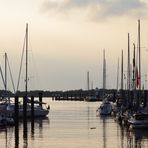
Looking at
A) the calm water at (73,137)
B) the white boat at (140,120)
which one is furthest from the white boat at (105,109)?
the white boat at (140,120)

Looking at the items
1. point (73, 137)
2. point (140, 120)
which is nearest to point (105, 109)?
point (140, 120)

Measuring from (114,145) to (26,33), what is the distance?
3778 cm

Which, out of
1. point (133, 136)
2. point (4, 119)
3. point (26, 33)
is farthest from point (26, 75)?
Result: point (133, 136)

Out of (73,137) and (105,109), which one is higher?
(105,109)

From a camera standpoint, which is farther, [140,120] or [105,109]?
[105,109]

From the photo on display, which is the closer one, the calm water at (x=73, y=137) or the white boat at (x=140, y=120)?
the calm water at (x=73, y=137)

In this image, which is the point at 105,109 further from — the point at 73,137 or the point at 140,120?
the point at 73,137

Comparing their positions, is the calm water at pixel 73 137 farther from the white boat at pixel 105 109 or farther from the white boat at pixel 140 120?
the white boat at pixel 105 109

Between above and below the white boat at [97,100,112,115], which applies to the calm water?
below

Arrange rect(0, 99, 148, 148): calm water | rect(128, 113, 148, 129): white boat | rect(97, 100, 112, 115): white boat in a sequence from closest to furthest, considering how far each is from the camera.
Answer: rect(0, 99, 148, 148): calm water → rect(128, 113, 148, 129): white boat → rect(97, 100, 112, 115): white boat

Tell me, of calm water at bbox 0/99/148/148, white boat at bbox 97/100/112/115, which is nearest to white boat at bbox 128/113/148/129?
calm water at bbox 0/99/148/148

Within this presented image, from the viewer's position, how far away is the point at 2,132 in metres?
70.7

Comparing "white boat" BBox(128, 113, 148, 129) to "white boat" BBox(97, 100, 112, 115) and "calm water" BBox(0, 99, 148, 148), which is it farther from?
"white boat" BBox(97, 100, 112, 115)

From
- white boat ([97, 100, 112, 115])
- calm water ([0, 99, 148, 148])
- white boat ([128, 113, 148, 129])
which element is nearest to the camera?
calm water ([0, 99, 148, 148])
